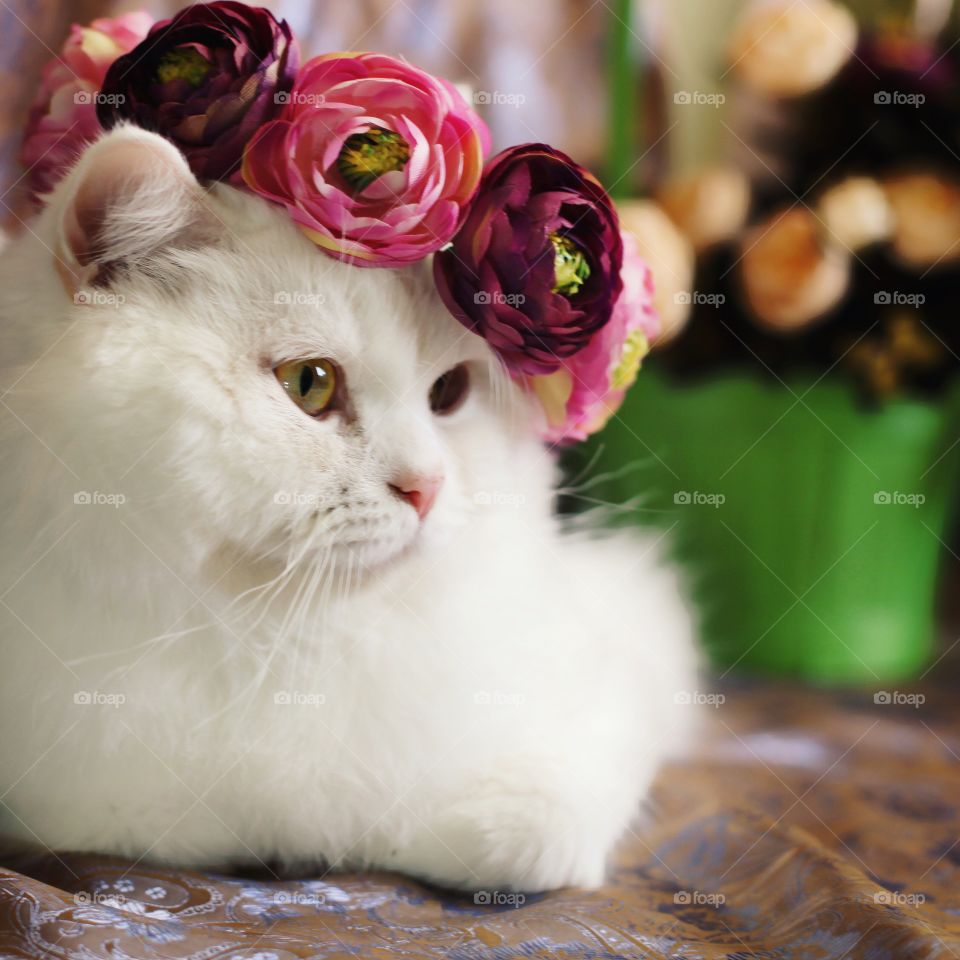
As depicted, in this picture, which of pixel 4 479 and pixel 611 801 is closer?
pixel 4 479

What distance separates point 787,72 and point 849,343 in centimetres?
29

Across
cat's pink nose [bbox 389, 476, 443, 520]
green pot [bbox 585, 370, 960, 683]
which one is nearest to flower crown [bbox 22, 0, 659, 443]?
cat's pink nose [bbox 389, 476, 443, 520]

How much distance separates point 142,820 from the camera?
62cm

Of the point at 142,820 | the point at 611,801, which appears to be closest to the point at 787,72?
the point at 611,801

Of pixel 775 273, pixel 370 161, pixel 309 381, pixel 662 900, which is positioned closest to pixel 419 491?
pixel 309 381

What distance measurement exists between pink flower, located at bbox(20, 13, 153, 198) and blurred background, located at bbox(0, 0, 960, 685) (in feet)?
0.96

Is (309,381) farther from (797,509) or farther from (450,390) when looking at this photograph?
(797,509)

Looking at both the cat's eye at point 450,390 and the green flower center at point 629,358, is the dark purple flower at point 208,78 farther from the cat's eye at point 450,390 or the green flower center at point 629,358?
the green flower center at point 629,358

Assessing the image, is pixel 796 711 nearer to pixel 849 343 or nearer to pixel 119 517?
pixel 849 343

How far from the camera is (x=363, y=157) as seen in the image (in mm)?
593

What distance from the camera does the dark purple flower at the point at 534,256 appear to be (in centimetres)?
63

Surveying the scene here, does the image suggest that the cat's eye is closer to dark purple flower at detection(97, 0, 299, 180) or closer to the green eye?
the green eye

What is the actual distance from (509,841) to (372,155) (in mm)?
445

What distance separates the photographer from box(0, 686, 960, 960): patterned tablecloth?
0.54m
